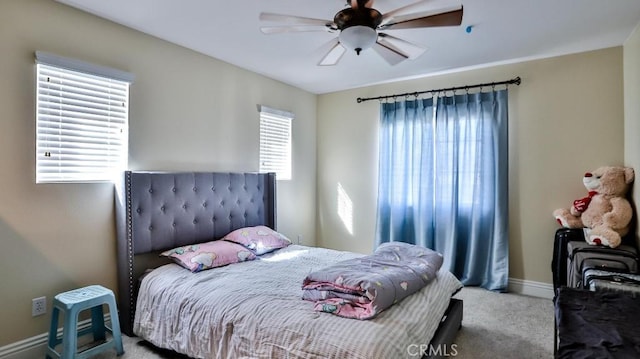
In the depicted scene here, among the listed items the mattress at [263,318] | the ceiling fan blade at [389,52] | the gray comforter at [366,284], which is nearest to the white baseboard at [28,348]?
the mattress at [263,318]

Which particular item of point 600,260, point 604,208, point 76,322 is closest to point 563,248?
point 604,208

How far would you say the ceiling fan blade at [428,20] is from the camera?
6.21 ft

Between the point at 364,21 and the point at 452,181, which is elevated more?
the point at 364,21

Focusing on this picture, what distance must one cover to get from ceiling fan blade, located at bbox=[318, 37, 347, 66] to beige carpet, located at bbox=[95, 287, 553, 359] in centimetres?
228

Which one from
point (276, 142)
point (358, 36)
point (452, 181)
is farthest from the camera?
point (276, 142)

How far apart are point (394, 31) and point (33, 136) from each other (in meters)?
2.75

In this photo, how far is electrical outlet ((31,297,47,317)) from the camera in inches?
88.0

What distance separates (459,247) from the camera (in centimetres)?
377

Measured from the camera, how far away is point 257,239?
10.5 ft

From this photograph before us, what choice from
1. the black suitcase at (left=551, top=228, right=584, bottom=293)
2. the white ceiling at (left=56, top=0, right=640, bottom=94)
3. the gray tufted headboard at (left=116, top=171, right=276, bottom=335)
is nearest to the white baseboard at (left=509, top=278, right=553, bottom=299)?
the black suitcase at (left=551, top=228, right=584, bottom=293)

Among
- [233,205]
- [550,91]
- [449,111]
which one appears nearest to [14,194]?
[233,205]

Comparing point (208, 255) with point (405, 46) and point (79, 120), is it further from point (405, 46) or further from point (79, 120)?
point (405, 46)

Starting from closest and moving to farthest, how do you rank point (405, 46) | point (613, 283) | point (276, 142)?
1. point (613, 283)
2. point (405, 46)
3. point (276, 142)

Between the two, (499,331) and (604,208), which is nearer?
(499,331)
